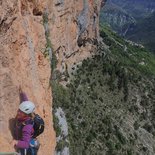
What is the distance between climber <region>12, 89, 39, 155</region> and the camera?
1841cm

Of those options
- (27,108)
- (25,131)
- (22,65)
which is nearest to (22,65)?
(22,65)

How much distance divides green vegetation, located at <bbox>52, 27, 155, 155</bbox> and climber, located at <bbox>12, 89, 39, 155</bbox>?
143ft

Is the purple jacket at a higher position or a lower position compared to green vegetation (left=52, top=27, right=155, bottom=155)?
higher

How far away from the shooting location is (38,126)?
760 inches

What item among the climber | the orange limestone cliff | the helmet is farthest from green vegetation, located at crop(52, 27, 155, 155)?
the helmet

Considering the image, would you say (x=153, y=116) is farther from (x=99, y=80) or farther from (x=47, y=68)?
(x=47, y=68)

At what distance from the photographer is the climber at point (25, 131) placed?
18.4 metres

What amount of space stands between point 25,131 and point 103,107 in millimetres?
83203

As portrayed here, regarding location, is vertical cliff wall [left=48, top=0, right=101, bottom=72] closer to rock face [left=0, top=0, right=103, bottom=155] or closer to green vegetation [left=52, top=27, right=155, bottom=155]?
green vegetation [left=52, top=27, right=155, bottom=155]

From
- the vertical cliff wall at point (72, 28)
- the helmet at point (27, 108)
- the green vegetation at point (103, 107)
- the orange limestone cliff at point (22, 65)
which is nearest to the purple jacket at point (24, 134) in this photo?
the orange limestone cliff at point (22, 65)

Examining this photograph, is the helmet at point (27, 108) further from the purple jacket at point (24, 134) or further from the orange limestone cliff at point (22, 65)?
the orange limestone cliff at point (22, 65)

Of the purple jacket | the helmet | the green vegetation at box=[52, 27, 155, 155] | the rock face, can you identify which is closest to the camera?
the purple jacket

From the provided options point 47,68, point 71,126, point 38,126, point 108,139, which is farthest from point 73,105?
point 38,126

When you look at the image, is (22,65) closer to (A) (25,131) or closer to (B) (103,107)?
(A) (25,131)
